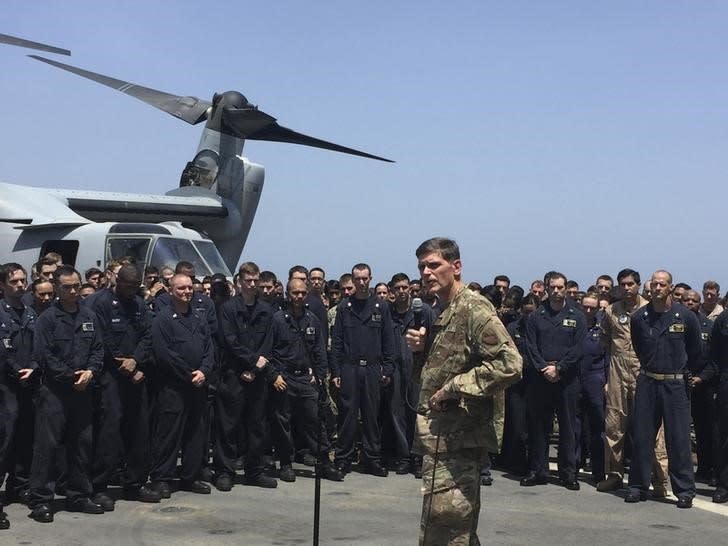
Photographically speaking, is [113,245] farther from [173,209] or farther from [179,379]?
[179,379]

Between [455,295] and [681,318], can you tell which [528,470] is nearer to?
[681,318]

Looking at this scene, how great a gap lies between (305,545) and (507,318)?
4565 millimetres

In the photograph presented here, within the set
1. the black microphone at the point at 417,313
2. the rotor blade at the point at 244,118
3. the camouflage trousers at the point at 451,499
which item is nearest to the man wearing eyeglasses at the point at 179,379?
the black microphone at the point at 417,313

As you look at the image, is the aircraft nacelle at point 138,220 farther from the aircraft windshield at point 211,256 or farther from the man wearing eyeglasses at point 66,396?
the man wearing eyeglasses at point 66,396

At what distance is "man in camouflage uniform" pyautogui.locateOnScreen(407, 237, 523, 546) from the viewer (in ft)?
14.8

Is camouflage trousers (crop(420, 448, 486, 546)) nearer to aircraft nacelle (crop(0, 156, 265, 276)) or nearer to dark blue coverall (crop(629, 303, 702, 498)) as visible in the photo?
dark blue coverall (crop(629, 303, 702, 498))

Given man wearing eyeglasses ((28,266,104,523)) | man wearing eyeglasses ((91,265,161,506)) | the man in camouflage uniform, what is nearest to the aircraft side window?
man wearing eyeglasses ((91,265,161,506))

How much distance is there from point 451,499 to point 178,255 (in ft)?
38.7

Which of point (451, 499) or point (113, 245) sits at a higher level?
point (113, 245)

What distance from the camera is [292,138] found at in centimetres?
2334

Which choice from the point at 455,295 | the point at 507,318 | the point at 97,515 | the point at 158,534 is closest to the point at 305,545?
the point at 158,534

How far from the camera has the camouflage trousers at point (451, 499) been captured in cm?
452

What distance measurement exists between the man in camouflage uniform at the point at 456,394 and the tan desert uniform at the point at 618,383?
4998mm

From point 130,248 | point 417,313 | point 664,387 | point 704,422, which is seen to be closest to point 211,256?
point 130,248
